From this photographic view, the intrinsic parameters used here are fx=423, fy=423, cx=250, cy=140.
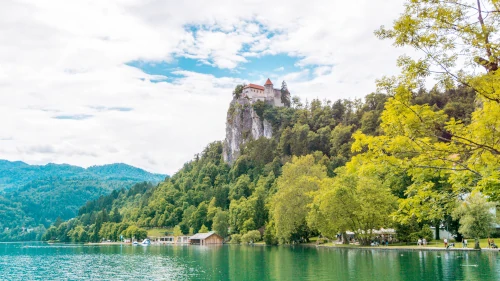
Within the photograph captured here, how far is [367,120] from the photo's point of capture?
98688mm

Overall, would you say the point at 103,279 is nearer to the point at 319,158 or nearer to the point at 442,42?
the point at 442,42

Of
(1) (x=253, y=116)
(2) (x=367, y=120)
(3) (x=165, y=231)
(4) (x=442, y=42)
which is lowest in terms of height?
(3) (x=165, y=231)

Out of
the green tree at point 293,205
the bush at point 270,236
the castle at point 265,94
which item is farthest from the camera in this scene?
the castle at point 265,94

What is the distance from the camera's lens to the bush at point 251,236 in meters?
89.9

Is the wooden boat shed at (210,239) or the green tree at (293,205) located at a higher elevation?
the green tree at (293,205)

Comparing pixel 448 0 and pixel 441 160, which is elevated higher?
pixel 448 0

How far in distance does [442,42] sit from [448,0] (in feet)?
3.76

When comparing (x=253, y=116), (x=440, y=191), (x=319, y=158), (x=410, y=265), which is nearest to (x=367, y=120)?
(x=319, y=158)

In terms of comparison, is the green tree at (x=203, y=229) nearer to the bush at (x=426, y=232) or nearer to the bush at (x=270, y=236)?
the bush at (x=270, y=236)

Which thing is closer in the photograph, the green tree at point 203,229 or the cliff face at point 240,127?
the green tree at point 203,229

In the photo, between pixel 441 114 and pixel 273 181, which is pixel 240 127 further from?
pixel 441 114

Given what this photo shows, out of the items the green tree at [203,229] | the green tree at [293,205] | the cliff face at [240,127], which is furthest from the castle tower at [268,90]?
the green tree at [293,205]

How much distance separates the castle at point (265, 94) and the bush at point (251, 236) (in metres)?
73.6

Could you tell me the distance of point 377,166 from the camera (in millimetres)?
11117
